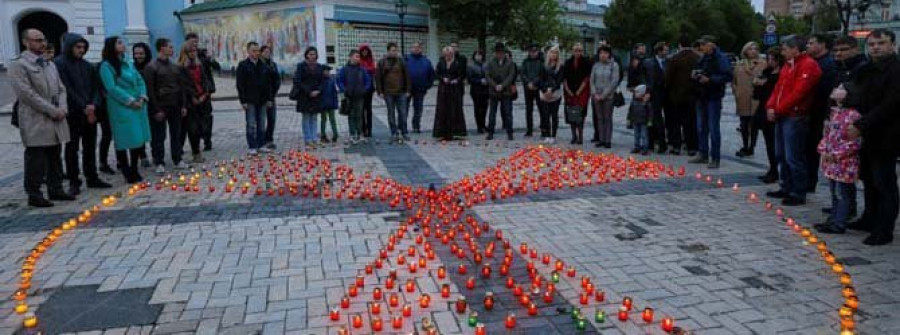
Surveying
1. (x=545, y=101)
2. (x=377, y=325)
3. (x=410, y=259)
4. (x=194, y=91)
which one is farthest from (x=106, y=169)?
(x=545, y=101)

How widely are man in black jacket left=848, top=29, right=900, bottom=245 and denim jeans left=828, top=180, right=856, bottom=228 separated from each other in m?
0.19

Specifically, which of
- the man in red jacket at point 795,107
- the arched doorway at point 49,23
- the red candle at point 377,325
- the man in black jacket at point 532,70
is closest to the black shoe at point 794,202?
the man in red jacket at point 795,107

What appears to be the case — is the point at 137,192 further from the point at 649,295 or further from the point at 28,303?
the point at 649,295

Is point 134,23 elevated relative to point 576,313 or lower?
elevated

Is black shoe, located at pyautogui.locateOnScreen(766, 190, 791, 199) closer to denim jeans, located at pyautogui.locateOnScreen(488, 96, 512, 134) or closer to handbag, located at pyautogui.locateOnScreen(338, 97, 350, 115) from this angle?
denim jeans, located at pyautogui.locateOnScreen(488, 96, 512, 134)

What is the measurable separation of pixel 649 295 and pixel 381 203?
12.2 ft

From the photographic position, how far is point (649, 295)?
474 cm

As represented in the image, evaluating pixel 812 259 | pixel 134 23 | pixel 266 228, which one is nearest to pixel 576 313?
pixel 812 259

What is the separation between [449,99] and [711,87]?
16.9 ft

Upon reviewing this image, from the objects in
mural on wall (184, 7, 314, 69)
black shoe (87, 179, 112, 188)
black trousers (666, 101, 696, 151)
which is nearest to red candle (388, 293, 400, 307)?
black shoe (87, 179, 112, 188)

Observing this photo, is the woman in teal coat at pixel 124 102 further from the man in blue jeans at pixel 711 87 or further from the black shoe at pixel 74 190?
the man in blue jeans at pixel 711 87

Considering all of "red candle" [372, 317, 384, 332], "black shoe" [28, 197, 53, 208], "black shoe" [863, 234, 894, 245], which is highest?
"black shoe" [28, 197, 53, 208]

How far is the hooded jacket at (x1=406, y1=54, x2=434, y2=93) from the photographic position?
13.4 m

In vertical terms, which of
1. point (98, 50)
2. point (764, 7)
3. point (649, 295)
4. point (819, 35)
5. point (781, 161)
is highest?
point (764, 7)
